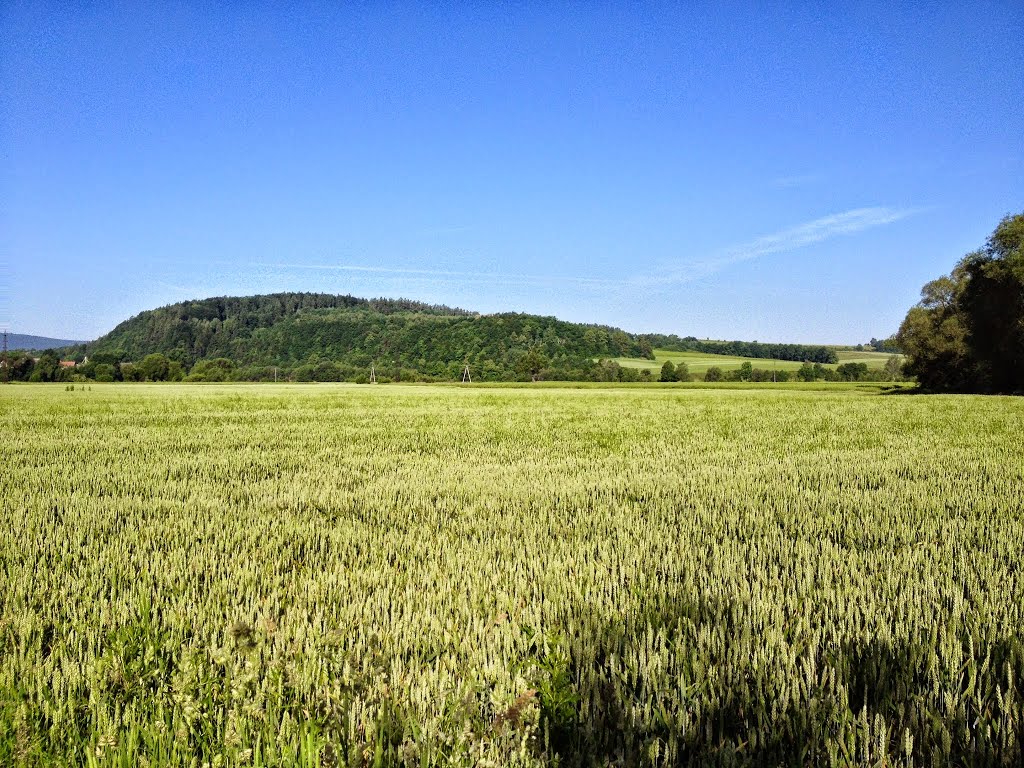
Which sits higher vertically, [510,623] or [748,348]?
[748,348]

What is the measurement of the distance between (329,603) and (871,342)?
692 feet

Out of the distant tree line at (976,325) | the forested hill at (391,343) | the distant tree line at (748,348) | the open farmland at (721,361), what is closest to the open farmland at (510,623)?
the distant tree line at (976,325)

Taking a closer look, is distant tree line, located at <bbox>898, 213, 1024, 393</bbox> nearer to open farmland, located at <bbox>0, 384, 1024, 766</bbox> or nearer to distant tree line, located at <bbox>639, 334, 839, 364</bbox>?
open farmland, located at <bbox>0, 384, 1024, 766</bbox>

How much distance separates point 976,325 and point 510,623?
60.2 m

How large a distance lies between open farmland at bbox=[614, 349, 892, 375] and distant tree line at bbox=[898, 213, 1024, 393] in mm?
59370

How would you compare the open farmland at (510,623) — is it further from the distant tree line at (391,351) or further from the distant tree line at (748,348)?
the distant tree line at (748,348)

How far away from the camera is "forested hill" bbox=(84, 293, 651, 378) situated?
477 feet

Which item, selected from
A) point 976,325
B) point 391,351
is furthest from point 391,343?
point 976,325

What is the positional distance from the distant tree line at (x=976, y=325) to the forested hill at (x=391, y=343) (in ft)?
244

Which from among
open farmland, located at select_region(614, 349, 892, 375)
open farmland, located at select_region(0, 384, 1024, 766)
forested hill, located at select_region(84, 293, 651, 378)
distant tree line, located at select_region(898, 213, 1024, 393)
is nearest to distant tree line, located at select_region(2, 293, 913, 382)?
forested hill, located at select_region(84, 293, 651, 378)

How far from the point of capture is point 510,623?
9.83 ft

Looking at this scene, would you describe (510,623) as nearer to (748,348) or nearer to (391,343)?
(391,343)

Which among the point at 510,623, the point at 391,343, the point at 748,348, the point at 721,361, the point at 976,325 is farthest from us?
the point at 748,348

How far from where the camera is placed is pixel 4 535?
470 cm
